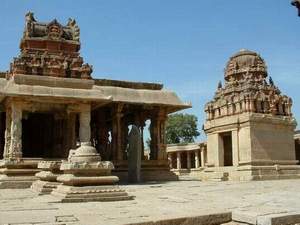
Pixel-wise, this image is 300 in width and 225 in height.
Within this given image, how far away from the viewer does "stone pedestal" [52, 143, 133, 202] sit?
28.6 feet

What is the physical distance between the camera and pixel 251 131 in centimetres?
2159

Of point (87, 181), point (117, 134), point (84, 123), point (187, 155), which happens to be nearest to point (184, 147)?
point (187, 155)

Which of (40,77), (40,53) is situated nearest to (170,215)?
(40,77)

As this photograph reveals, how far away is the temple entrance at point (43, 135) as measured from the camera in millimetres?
19980

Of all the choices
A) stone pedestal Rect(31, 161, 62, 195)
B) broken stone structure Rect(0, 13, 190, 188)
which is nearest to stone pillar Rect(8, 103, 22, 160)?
broken stone structure Rect(0, 13, 190, 188)

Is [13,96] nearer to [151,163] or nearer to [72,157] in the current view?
[72,157]

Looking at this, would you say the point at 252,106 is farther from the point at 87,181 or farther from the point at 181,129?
the point at 181,129

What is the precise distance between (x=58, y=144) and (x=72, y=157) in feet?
34.7

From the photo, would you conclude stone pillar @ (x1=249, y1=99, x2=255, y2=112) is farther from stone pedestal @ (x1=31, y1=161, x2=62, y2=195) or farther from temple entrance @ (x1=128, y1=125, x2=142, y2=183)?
stone pedestal @ (x1=31, y1=161, x2=62, y2=195)

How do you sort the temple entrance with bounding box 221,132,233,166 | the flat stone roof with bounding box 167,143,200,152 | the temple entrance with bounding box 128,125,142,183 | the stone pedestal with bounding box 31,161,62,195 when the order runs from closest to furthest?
the stone pedestal with bounding box 31,161,62,195 < the temple entrance with bounding box 128,125,142,183 < the temple entrance with bounding box 221,132,233,166 < the flat stone roof with bounding box 167,143,200,152

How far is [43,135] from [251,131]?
1138 cm

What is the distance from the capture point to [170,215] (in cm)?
591

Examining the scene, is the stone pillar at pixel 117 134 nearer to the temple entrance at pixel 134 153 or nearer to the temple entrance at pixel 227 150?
the temple entrance at pixel 134 153

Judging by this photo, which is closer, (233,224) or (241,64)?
(233,224)
